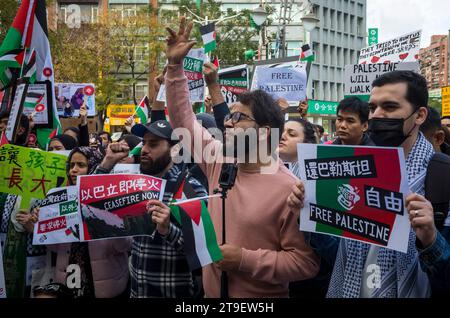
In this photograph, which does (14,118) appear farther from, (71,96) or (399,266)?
(71,96)

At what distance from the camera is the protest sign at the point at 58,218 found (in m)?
3.90

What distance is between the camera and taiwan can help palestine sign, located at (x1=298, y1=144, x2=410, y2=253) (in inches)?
105

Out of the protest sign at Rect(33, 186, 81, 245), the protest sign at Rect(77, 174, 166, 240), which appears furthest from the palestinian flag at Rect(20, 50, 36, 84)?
the protest sign at Rect(77, 174, 166, 240)

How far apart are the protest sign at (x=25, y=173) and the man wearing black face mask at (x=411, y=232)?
2.04 metres

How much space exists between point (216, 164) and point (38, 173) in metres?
1.44

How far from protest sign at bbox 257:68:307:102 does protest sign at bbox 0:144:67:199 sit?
17.7ft

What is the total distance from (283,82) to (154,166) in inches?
207

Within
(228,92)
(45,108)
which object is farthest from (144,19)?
(45,108)

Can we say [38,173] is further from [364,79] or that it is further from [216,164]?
[364,79]

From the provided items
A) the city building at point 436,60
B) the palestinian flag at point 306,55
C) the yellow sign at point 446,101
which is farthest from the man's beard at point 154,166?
the city building at point 436,60

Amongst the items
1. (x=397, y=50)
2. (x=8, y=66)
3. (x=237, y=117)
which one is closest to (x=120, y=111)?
(x=397, y=50)

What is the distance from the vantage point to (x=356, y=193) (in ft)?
9.21
